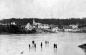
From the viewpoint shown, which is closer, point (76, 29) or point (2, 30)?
point (2, 30)

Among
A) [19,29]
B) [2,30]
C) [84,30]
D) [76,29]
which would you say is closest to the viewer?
[2,30]

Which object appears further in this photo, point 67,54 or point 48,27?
point 48,27

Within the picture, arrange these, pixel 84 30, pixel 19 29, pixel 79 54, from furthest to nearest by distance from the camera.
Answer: pixel 84 30 → pixel 19 29 → pixel 79 54

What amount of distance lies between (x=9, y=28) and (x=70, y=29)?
76776 mm

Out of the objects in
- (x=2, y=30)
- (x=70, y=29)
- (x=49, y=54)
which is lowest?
(x=70, y=29)

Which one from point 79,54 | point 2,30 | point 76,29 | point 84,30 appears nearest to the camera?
point 79,54

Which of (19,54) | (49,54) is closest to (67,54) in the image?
(49,54)

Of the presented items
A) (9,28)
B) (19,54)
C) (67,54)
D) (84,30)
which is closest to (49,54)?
(67,54)

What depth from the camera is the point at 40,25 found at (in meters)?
172

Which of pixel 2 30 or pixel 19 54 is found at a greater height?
pixel 19 54

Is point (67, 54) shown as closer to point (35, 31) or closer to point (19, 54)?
point (19, 54)

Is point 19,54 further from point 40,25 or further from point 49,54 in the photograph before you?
point 40,25

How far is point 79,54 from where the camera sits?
104 feet

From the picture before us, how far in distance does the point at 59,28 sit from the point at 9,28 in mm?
69228
